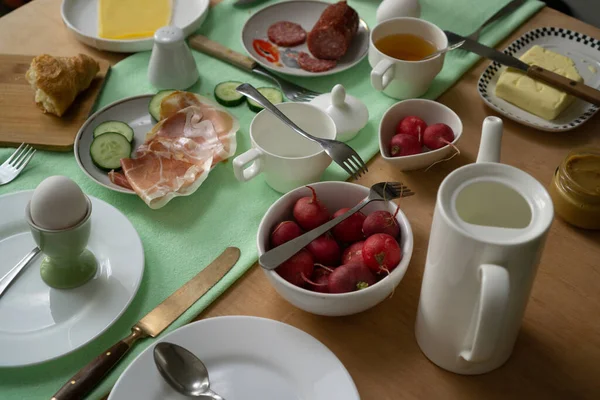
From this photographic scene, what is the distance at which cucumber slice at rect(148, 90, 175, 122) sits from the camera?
127cm

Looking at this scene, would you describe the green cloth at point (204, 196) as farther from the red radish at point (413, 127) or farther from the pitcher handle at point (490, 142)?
the pitcher handle at point (490, 142)

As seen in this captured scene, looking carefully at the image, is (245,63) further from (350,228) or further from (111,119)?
(350,228)

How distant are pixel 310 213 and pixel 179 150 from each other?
35 centimetres

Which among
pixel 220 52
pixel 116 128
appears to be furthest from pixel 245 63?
pixel 116 128

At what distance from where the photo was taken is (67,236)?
2.97ft

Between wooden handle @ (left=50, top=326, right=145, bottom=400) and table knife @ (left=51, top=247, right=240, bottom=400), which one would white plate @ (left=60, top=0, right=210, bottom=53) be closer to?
table knife @ (left=51, top=247, right=240, bottom=400)

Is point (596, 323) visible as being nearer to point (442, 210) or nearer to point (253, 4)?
point (442, 210)

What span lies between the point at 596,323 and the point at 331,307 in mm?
415

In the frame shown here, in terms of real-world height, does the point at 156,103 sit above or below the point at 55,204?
below

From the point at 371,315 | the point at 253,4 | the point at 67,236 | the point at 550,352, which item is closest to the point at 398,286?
the point at 371,315

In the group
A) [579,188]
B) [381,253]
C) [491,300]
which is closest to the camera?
[491,300]

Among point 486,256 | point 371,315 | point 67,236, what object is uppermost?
point 486,256

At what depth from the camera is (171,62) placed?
4.38 feet

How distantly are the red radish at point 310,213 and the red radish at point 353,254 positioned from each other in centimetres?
7
